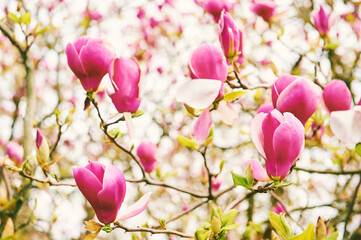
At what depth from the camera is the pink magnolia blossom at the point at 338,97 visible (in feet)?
2.77

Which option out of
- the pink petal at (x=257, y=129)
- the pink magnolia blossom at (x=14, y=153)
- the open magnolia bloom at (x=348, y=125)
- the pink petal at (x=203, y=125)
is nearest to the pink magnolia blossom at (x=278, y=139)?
the pink petal at (x=257, y=129)

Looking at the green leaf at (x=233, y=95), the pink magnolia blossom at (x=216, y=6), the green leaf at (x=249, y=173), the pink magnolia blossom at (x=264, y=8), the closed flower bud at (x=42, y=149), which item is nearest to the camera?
the green leaf at (x=249, y=173)

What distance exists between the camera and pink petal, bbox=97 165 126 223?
2.36ft

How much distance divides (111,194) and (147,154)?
0.72 meters

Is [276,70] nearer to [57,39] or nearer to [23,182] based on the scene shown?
[23,182]

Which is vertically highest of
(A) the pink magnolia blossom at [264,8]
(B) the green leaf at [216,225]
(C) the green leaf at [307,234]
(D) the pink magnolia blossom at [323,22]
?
(A) the pink magnolia blossom at [264,8]

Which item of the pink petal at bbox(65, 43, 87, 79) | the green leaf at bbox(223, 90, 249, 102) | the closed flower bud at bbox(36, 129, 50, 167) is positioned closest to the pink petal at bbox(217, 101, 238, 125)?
the green leaf at bbox(223, 90, 249, 102)

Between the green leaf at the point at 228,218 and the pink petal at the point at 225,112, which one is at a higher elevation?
the pink petal at the point at 225,112

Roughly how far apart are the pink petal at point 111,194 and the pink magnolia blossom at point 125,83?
0.21 meters

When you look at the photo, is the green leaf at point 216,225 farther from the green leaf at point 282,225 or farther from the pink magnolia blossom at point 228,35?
the pink magnolia blossom at point 228,35

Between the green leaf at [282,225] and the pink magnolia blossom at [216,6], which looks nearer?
the green leaf at [282,225]

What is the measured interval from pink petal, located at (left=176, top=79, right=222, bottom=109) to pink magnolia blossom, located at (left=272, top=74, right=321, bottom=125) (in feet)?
0.42

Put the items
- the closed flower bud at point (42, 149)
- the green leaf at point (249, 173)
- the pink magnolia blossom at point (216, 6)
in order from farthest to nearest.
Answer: the pink magnolia blossom at point (216, 6)
the closed flower bud at point (42, 149)
the green leaf at point (249, 173)

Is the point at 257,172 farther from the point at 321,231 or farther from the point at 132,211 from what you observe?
the point at 132,211
